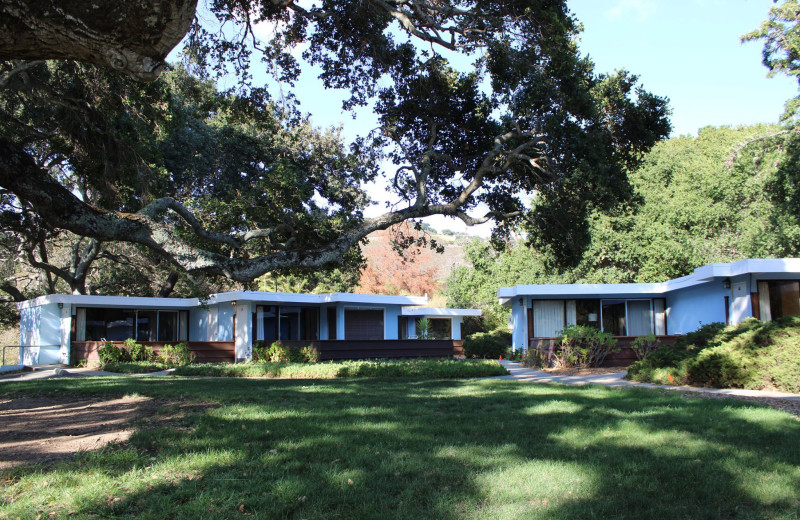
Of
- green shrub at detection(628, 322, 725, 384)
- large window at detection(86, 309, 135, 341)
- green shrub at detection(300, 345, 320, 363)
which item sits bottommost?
green shrub at detection(300, 345, 320, 363)

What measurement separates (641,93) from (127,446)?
1043 cm

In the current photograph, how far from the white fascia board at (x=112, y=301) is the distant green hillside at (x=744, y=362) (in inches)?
675

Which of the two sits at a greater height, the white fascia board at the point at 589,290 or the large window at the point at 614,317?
the white fascia board at the point at 589,290

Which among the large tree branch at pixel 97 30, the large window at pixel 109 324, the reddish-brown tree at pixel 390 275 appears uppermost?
the reddish-brown tree at pixel 390 275

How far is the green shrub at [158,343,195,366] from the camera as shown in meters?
21.0

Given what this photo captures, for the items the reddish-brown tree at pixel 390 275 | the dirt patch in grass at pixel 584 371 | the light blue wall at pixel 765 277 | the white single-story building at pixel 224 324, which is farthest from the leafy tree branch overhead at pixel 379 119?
the reddish-brown tree at pixel 390 275

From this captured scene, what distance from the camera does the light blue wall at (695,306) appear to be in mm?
17873

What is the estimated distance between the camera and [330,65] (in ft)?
40.5

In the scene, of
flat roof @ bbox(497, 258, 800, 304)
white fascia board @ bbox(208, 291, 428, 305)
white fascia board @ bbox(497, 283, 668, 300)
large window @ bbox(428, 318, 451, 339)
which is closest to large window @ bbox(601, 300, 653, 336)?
flat roof @ bbox(497, 258, 800, 304)

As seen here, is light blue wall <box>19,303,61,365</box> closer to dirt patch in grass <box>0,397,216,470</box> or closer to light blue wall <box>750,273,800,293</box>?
dirt patch in grass <box>0,397,216,470</box>

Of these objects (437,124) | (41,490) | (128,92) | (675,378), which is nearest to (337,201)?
(437,124)

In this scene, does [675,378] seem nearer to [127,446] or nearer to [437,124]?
[437,124]

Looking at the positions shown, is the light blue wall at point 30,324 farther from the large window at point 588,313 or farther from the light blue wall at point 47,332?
the large window at point 588,313

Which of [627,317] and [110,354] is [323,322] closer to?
[110,354]
